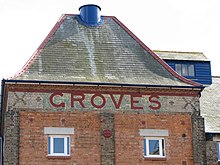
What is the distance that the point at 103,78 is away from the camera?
104ft

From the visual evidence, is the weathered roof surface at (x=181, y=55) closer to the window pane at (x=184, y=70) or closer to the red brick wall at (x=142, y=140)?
the window pane at (x=184, y=70)

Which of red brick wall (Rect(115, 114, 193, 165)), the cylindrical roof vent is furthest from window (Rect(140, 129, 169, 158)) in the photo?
the cylindrical roof vent

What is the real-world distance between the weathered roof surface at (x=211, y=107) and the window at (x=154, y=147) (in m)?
2.94

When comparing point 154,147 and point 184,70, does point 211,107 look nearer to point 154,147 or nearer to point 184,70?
point 184,70

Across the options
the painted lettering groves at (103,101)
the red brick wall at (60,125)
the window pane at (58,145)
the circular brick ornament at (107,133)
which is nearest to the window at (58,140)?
the window pane at (58,145)

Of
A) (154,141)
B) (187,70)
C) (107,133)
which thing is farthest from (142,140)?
(187,70)

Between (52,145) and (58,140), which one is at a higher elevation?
(58,140)

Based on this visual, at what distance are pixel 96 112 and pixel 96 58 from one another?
11.8 ft

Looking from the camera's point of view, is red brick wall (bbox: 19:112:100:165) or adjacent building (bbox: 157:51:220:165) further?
adjacent building (bbox: 157:51:220:165)

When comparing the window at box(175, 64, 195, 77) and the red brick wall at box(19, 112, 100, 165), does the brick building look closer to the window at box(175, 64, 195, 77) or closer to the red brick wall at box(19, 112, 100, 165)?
the red brick wall at box(19, 112, 100, 165)

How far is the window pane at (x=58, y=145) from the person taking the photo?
1187 inches

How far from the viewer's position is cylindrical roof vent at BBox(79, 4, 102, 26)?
35.2m

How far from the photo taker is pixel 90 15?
3525 cm

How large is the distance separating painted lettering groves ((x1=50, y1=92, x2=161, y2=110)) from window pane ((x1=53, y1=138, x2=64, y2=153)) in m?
1.64
